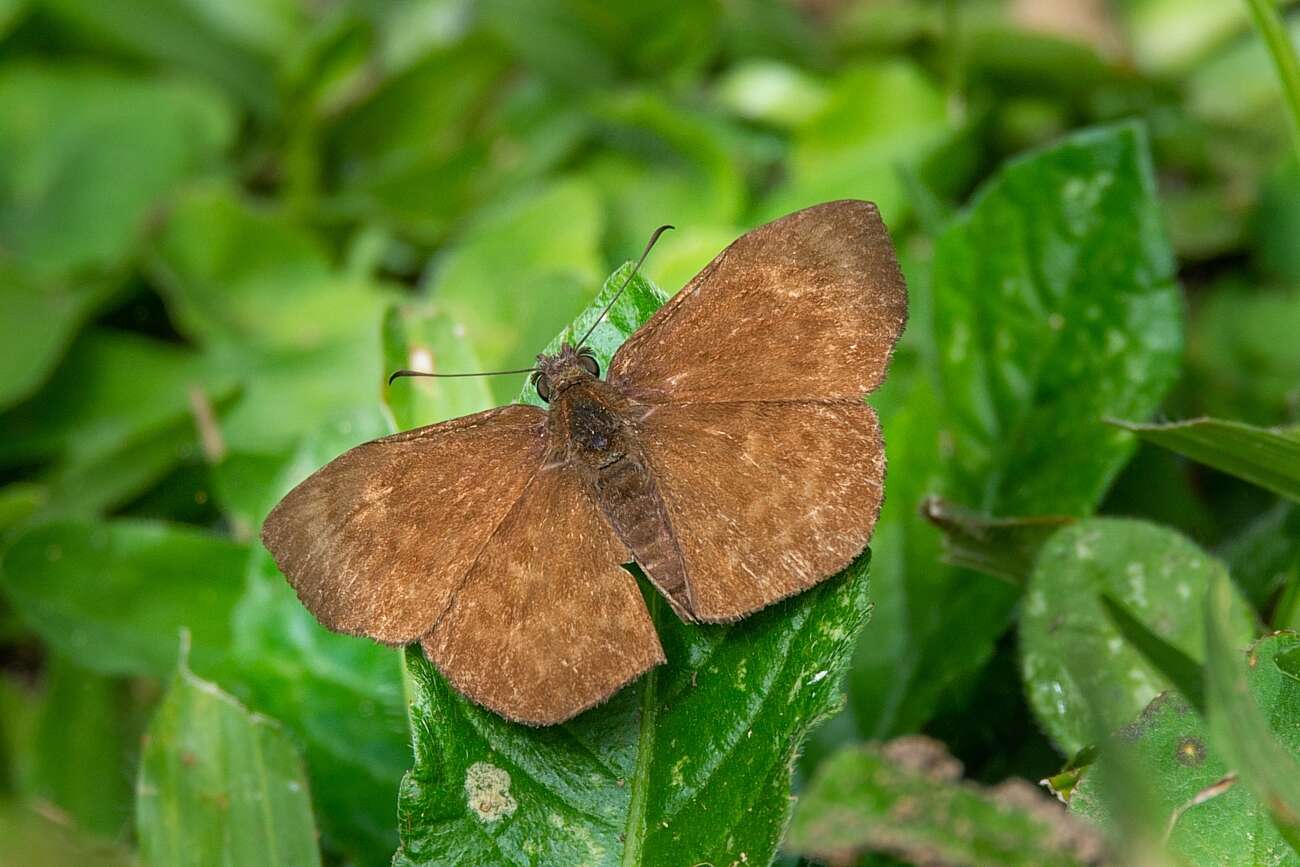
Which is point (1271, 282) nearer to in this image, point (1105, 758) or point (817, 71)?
point (817, 71)

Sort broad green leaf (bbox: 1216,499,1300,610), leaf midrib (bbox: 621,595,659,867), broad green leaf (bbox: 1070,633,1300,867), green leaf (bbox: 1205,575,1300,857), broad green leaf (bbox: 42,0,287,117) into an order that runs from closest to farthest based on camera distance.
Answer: green leaf (bbox: 1205,575,1300,857), broad green leaf (bbox: 1070,633,1300,867), leaf midrib (bbox: 621,595,659,867), broad green leaf (bbox: 1216,499,1300,610), broad green leaf (bbox: 42,0,287,117)

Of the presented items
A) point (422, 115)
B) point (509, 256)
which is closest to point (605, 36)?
point (422, 115)

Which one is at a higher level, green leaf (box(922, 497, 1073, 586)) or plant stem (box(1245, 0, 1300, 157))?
plant stem (box(1245, 0, 1300, 157))

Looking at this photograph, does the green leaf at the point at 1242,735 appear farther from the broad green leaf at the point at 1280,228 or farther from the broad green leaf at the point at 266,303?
the broad green leaf at the point at 266,303

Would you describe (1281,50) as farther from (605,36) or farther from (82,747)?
(82,747)

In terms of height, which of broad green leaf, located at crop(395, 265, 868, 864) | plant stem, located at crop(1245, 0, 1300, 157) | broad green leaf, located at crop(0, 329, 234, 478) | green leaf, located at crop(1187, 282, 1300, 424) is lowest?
broad green leaf, located at crop(0, 329, 234, 478)

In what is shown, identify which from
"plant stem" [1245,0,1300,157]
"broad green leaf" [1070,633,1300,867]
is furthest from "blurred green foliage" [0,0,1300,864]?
"plant stem" [1245,0,1300,157]

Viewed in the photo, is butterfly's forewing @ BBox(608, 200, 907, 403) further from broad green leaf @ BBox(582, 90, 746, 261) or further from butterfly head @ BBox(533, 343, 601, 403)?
broad green leaf @ BBox(582, 90, 746, 261)
